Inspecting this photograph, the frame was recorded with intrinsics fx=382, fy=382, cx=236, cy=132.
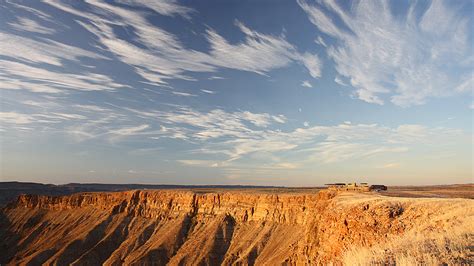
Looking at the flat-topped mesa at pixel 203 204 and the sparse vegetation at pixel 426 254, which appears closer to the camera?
the sparse vegetation at pixel 426 254

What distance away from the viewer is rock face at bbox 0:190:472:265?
32219 millimetres

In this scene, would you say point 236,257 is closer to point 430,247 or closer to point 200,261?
point 200,261

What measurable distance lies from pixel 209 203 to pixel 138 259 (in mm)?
18983

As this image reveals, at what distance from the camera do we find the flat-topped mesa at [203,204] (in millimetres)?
66250

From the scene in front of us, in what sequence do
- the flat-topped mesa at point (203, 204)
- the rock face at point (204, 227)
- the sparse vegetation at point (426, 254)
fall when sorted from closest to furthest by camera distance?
the sparse vegetation at point (426, 254)
the rock face at point (204, 227)
the flat-topped mesa at point (203, 204)

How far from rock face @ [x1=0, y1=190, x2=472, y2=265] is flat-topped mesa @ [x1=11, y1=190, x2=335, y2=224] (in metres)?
0.21

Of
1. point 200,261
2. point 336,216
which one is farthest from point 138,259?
point 336,216

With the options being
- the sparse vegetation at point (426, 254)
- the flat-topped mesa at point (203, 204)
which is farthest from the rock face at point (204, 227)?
the sparse vegetation at point (426, 254)

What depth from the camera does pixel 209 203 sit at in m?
83.4

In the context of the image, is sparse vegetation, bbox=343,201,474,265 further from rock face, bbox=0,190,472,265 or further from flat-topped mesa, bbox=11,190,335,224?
flat-topped mesa, bbox=11,190,335,224

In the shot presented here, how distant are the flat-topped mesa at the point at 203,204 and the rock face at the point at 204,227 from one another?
0.21 meters

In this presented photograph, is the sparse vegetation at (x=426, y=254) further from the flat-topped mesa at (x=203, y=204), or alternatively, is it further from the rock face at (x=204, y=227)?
the flat-topped mesa at (x=203, y=204)

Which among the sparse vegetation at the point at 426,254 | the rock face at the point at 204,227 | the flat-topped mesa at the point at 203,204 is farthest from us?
the flat-topped mesa at the point at 203,204

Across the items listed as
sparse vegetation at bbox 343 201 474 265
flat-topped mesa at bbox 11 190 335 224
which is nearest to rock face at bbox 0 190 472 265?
flat-topped mesa at bbox 11 190 335 224
